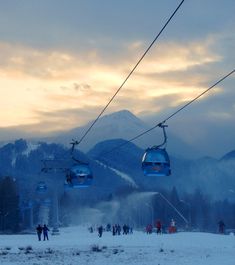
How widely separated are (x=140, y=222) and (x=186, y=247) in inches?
5758

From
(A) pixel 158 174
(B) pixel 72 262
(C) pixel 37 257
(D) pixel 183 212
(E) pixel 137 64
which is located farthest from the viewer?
(D) pixel 183 212

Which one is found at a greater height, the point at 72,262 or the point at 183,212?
the point at 183,212

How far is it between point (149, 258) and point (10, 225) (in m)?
71.4

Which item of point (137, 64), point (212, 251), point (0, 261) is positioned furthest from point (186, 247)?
point (137, 64)

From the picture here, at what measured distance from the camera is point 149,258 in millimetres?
33938

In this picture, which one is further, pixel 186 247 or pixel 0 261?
pixel 186 247

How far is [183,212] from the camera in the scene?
18312 centimetres

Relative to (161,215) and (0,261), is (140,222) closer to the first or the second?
(161,215)

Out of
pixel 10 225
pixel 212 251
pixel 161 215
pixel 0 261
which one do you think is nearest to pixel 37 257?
pixel 0 261

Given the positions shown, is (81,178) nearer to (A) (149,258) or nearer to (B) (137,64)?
(A) (149,258)

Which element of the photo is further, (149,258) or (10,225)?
(10,225)

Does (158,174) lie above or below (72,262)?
above

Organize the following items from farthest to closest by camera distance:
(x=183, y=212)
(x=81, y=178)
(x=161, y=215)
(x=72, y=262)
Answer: (x=183, y=212) → (x=161, y=215) → (x=81, y=178) → (x=72, y=262)

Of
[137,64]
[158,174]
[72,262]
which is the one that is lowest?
[72,262]
